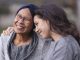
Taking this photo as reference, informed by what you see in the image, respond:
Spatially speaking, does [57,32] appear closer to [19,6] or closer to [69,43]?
[69,43]

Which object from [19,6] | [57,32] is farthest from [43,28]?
[19,6]

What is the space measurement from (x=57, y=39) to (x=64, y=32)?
12cm

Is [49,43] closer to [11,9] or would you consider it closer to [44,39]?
[44,39]

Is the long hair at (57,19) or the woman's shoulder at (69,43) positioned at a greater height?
the long hair at (57,19)

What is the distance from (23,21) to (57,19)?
0.49m

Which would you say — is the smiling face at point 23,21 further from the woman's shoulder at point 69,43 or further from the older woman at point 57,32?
the woman's shoulder at point 69,43

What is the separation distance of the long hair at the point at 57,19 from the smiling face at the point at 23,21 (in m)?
0.21

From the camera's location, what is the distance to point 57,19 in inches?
239

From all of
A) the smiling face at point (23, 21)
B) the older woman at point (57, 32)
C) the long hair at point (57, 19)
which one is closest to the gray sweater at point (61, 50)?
the older woman at point (57, 32)

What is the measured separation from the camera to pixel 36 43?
21.2ft

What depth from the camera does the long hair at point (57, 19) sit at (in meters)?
6.05

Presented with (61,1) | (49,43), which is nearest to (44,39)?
(49,43)

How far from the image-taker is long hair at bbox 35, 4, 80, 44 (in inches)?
238

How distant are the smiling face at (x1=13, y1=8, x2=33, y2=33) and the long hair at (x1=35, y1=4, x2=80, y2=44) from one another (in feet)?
0.68
